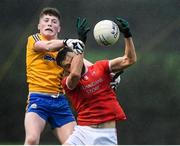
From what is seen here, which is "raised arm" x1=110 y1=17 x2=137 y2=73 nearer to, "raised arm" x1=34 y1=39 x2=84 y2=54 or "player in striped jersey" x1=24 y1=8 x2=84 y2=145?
"raised arm" x1=34 y1=39 x2=84 y2=54

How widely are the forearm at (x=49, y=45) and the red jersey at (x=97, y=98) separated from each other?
2.13 feet

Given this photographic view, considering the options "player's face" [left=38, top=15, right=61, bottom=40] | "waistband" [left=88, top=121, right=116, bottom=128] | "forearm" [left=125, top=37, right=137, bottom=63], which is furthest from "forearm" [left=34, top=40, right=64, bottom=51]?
"waistband" [left=88, top=121, right=116, bottom=128]

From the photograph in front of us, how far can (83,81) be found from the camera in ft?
18.8

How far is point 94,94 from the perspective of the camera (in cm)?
568

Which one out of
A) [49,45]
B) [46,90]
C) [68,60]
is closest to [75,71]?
[68,60]

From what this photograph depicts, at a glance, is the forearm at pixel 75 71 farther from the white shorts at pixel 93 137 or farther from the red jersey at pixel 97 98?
the white shorts at pixel 93 137

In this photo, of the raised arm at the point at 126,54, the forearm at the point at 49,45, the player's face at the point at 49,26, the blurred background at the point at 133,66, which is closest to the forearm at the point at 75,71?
the raised arm at the point at 126,54

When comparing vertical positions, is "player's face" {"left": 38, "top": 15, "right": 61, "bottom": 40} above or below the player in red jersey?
above

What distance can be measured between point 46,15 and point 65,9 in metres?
1.85

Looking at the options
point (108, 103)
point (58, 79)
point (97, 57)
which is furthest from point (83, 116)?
point (97, 57)

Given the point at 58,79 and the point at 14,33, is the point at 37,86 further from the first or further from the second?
the point at 14,33

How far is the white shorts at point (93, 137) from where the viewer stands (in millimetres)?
5551

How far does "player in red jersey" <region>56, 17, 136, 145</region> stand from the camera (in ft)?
18.3

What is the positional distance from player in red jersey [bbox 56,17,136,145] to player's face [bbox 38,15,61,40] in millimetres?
1038
